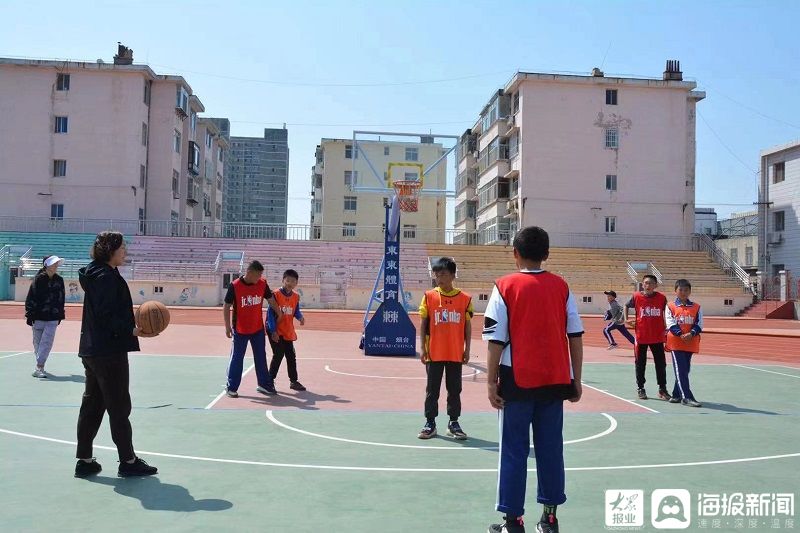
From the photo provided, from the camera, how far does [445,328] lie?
26.8ft

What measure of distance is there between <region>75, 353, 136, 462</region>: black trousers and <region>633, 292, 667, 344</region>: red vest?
7.82 m

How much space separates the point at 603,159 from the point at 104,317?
46.9m

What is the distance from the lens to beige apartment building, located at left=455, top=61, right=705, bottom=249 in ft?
161

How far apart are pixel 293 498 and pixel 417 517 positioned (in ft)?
3.28

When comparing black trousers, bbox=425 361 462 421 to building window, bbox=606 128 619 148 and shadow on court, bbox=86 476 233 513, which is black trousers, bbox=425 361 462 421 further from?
building window, bbox=606 128 619 148

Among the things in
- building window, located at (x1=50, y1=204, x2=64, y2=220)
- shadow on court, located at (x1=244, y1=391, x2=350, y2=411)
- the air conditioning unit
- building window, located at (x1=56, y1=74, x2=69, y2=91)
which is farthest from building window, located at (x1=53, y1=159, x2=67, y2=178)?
the air conditioning unit

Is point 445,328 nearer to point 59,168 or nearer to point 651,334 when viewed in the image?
point 651,334

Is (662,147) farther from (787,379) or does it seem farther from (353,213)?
(787,379)

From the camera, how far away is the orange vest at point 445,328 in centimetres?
816

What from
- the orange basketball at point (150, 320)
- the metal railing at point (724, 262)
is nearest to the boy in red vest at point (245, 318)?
the orange basketball at point (150, 320)

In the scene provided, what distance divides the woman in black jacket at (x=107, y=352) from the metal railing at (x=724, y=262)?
41.7 metres

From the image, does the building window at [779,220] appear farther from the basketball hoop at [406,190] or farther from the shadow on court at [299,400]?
the shadow on court at [299,400]

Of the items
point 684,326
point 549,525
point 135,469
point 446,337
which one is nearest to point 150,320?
point 135,469

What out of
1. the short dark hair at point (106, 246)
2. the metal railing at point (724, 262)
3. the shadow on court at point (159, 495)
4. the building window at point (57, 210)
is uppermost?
the building window at point (57, 210)
